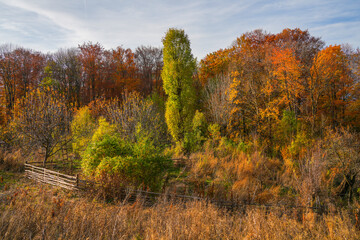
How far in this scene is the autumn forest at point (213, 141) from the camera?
523 centimetres

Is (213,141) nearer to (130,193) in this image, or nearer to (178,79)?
(178,79)

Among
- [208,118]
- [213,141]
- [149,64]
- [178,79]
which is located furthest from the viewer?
[149,64]

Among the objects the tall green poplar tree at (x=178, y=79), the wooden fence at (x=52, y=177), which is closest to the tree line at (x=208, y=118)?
the tall green poplar tree at (x=178, y=79)

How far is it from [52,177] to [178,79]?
400 inches

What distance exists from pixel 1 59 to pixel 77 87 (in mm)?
7904

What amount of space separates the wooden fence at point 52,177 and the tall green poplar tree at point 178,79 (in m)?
8.43

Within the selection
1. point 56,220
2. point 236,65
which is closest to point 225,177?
point 56,220

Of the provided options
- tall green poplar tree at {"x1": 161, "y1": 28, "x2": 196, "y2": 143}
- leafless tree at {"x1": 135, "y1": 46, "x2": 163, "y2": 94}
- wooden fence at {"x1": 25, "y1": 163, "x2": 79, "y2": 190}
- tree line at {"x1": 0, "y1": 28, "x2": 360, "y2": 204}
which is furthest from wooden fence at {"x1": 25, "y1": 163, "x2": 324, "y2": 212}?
leafless tree at {"x1": 135, "y1": 46, "x2": 163, "y2": 94}

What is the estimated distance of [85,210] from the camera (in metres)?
4.72

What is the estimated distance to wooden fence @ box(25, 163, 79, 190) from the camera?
7273 mm

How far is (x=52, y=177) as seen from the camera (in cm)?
809

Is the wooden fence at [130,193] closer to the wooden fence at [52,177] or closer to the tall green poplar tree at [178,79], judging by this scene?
the wooden fence at [52,177]

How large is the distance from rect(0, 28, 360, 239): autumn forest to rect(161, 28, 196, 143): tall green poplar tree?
0.24 feet

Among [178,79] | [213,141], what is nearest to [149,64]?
[178,79]
